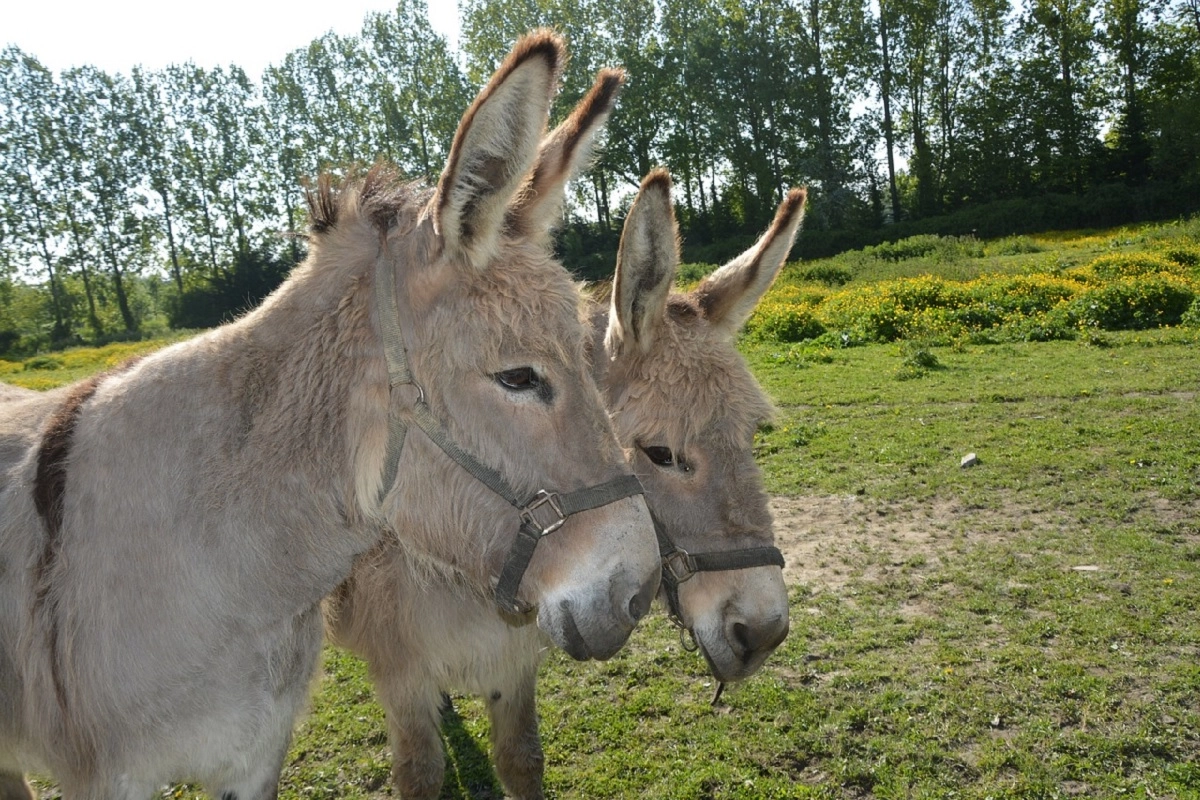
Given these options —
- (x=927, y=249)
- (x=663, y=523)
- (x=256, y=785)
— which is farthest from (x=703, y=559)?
(x=927, y=249)

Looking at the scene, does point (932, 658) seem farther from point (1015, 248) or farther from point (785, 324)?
point (1015, 248)

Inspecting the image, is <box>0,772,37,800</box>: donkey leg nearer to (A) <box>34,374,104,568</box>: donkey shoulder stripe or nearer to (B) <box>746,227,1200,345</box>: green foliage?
(A) <box>34,374,104,568</box>: donkey shoulder stripe

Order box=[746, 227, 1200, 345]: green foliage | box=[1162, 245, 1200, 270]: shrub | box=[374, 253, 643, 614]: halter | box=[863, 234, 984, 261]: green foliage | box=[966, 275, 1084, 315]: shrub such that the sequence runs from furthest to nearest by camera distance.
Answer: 1. box=[863, 234, 984, 261]: green foliage
2. box=[1162, 245, 1200, 270]: shrub
3. box=[966, 275, 1084, 315]: shrub
4. box=[746, 227, 1200, 345]: green foliage
5. box=[374, 253, 643, 614]: halter

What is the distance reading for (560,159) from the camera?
1.99 m

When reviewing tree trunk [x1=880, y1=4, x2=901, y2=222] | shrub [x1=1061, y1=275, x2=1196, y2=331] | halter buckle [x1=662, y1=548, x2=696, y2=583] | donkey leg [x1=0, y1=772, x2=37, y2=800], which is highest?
tree trunk [x1=880, y1=4, x2=901, y2=222]

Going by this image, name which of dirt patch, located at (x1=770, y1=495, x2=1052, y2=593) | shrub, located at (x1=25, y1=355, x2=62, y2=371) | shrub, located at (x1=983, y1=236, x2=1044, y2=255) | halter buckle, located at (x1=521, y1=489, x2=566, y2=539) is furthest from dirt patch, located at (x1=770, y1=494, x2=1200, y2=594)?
shrub, located at (x1=25, y1=355, x2=62, y2=371)

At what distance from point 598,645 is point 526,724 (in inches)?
87.5

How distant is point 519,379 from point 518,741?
2566mm

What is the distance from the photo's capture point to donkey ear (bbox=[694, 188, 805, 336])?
3357mm

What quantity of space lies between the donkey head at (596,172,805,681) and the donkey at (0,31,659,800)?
920 millimetres

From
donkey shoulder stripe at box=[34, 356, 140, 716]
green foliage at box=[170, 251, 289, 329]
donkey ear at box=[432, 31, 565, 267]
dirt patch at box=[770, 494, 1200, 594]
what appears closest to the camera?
donkey ear at box=[432, 31, 565, 267]

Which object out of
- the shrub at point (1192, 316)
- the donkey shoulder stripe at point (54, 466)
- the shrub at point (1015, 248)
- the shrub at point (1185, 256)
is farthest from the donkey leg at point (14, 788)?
the shrub at point (1015, 248)

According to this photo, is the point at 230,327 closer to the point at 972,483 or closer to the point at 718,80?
the point at 972,483

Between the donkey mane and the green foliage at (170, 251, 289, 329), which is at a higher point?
the green foliage at (170, 251, 289, 329)
